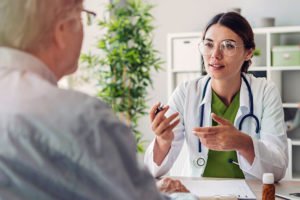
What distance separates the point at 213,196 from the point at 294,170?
3.30 m

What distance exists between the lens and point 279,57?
13.7 feet

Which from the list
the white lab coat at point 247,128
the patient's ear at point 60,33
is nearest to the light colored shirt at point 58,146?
the patient's ear at point 60,33

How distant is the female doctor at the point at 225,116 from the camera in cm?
182

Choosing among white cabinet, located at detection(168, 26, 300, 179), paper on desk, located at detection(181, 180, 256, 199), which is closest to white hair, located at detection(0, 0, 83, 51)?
paper on desk, located at detection(181, 180, 256, 199)

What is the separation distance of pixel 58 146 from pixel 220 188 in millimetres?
1010

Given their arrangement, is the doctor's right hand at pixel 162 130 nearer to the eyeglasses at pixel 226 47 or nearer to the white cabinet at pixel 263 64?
the eyeglasses at pixel 226 47

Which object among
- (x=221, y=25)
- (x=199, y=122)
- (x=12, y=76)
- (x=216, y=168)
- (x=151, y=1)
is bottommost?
(x=216, y=168)

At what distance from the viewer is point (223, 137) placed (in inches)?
67.8

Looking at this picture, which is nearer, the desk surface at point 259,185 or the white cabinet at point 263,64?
the desk surface at point 259,185

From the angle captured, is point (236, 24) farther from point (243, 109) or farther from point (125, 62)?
point (125, 62)

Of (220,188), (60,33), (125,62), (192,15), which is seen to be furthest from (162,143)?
(192,15)

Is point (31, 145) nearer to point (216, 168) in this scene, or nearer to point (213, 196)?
point (213, 196)

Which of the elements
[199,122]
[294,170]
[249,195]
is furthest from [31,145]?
[294,170]

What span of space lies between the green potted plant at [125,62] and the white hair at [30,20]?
137 inches
